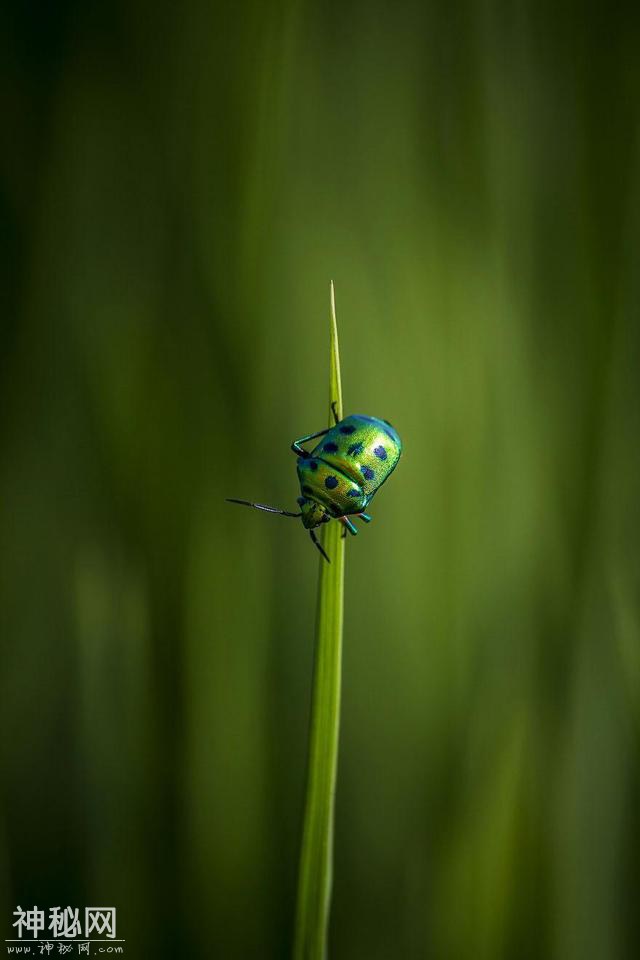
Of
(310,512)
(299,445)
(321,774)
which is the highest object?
(299,445)

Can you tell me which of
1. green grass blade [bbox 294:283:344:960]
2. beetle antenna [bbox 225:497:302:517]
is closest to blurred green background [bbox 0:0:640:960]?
beetle antenna [bbox 225:497:302:517]

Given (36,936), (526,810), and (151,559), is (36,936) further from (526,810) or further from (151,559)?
(526,810)

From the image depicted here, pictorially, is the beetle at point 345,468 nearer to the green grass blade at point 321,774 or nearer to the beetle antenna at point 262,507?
the beetle antenna at point 262,507

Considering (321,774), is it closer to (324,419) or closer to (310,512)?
(310,512)

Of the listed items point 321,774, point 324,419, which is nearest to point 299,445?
point 324,419

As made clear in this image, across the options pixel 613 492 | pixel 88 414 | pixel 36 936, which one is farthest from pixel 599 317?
pixel 36 936
